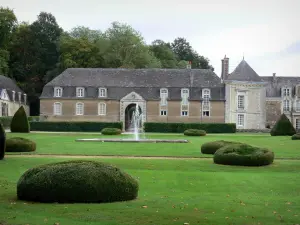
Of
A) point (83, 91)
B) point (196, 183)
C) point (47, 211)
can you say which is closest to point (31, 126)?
point (83, 91)

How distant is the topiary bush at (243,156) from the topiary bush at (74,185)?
9742mm

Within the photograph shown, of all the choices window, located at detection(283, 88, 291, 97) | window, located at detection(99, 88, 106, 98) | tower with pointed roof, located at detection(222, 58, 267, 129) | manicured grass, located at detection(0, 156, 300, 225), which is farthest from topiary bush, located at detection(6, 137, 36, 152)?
window, located at detection(283, 88, 291, 97)

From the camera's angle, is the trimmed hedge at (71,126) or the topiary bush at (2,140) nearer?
the topiary bush at (2,140)

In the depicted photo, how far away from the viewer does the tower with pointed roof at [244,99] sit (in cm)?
5378

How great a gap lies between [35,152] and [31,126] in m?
24.8

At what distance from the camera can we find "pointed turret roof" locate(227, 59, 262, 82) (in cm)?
5428

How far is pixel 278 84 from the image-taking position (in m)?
59.4

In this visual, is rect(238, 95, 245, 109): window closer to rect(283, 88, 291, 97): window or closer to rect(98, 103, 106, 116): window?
rect(283, 88, 291, 97): window

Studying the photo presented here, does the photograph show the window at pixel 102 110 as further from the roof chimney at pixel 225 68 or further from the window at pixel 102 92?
the roof chimney at pixel 225 68

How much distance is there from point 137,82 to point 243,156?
124 feet

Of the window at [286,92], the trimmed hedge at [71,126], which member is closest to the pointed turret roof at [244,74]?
the window at [286,92]

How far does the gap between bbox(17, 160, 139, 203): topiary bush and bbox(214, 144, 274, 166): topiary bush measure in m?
9.74

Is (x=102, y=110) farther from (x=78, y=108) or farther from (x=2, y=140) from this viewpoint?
(x=2, y=140)

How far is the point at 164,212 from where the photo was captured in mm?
8633
